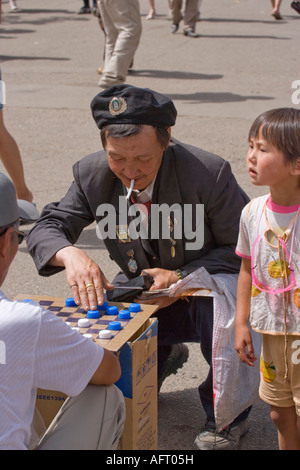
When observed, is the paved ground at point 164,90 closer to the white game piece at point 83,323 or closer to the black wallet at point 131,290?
the black wallet at point 131,290

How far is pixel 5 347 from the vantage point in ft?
5.82

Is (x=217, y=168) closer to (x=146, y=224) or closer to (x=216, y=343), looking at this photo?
→ (x=146, y=224)

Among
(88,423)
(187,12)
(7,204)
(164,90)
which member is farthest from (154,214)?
(187,12)

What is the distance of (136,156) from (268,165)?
56 cm

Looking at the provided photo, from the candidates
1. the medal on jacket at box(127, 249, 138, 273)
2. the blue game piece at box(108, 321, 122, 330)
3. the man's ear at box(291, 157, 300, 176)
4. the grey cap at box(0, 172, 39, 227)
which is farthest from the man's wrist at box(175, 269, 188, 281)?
A: the grey cap at box(0, 172, 39, 227)

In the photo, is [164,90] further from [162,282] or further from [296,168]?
[296,168]

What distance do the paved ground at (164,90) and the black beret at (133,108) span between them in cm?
120

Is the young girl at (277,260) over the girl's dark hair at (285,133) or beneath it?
beneath

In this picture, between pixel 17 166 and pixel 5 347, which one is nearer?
pixel 5 347

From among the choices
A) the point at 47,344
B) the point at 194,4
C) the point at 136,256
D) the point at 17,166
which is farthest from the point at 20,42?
the point at 47,344

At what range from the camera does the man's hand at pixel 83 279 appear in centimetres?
245

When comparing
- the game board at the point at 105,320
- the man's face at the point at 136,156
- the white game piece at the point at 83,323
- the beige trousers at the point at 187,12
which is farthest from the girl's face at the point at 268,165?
the beige trousers at the point at 187,12

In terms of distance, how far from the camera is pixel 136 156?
8.60ft
